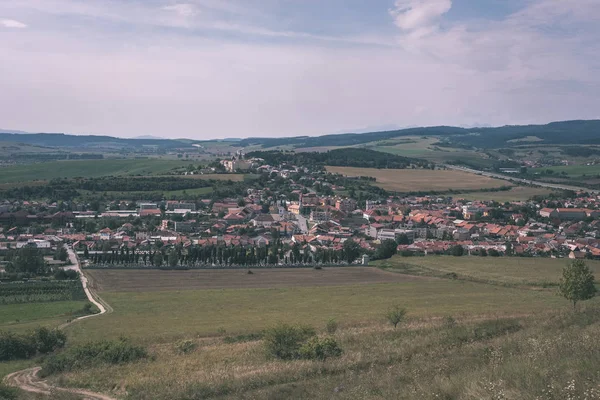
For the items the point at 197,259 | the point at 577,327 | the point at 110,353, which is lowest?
the point at 197,259

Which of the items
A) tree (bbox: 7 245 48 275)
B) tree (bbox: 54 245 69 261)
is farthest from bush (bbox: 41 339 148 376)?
tree (bbox: 54 245 69 261)

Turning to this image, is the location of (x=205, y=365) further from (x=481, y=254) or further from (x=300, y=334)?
(x=481, y=254)

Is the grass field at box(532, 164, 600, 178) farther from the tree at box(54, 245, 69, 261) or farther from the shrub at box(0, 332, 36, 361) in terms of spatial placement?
the shrub at box(0, 332, 36, 361)

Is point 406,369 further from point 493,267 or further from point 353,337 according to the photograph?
point 493,267

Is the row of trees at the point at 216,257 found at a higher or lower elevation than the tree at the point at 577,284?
lower

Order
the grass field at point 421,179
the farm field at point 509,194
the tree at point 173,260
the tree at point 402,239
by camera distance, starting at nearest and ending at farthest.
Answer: the tree at point 173,260 → the tree at point 402,239 → the farm field at point 509,194 → the grass field at point 421,179

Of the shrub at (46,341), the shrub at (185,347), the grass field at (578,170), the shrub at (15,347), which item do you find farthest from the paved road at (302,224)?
the grass field at (578,170)

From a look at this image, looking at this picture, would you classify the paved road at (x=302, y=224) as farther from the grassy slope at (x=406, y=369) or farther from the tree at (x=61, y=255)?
the grassy slope at (x=406, y=369)

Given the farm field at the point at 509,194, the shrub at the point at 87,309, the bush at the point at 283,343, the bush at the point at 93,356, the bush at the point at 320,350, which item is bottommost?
the shrub at the point at 87,309

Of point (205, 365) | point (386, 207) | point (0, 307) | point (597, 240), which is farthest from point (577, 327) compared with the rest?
point (386, 207)
